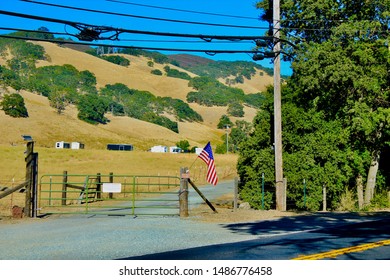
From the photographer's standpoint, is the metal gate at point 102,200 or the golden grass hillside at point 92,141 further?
the golden grass hillside at point 92,141

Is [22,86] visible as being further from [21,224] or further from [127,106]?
[21,224]

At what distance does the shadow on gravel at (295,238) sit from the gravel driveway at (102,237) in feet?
2.62

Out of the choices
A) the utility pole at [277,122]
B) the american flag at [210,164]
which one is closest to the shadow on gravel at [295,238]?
the utility pole at [277,122]

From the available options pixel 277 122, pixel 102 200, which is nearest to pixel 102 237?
pixel 102 200

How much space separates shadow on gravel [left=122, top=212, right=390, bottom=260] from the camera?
36.8 feet

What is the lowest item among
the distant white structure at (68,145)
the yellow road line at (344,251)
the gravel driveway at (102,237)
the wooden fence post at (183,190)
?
the gravel driveway at (102,237)

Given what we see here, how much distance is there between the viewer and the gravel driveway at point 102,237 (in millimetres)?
12219

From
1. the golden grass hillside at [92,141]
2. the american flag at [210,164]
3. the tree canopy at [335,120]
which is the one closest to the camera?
the american flag at [210,164]

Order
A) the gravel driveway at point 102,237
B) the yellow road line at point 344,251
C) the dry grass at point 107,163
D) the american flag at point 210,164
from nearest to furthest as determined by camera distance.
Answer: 1. the yellow road line at point 344,251
2. the gravel driveway at point 102,237
3. the american flag at point 210,164
4. the dry grass at point 107,163

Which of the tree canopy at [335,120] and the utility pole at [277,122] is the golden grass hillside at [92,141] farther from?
the utility pole at [277,122]

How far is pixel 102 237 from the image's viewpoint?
48.9 ft

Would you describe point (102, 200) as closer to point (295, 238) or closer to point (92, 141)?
point (295, 238)

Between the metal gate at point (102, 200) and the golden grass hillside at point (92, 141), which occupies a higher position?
the golden grass hillside at point (92, 141)
